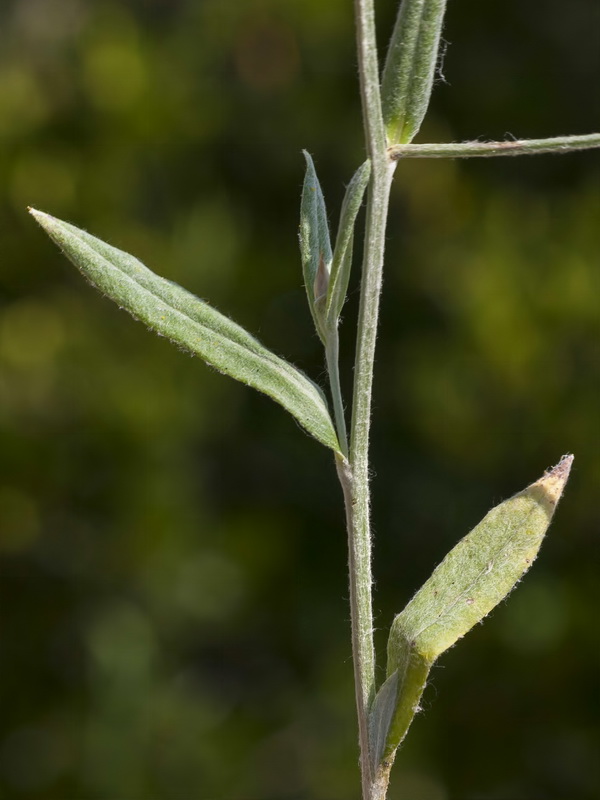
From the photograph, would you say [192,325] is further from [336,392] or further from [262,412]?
[262,412]

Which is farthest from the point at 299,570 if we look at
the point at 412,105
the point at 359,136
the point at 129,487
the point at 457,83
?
the point at 412,105

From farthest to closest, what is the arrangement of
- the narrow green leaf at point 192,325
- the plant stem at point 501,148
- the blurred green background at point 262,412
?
the blurred green background at point 262,412 → the narrow green leaf at point 192,325 → the plant stem at point 501,148

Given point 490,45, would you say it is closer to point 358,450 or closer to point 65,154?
point 65,154

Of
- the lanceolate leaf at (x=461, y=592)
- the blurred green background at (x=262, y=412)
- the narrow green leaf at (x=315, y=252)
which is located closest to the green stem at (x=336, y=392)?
the narrow green leaf at (x=315, y=252)

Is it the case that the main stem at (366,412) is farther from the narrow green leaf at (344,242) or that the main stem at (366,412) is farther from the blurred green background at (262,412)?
the blurred green background at (262,412)

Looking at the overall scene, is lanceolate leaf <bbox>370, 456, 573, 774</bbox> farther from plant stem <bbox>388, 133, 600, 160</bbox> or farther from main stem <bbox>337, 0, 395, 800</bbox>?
plant stem <bbox>388, 133, 600, 160</bbox>

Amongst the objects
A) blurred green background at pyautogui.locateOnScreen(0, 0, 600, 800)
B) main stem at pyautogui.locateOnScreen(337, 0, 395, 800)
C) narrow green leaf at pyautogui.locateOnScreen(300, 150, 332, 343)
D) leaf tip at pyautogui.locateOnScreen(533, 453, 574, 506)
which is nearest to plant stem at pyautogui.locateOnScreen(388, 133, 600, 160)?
main stem at pyautogui.locateOnScreen(337, 0, 395, 800)
